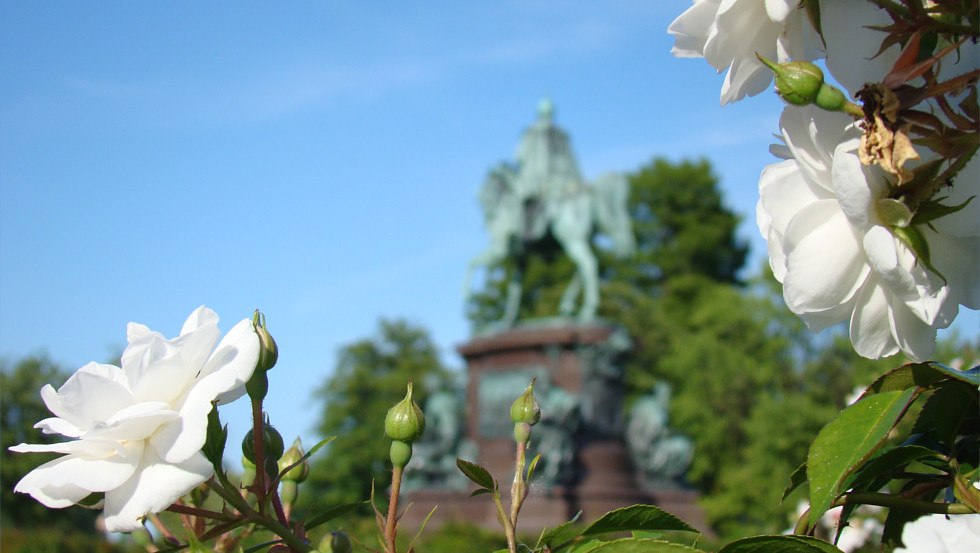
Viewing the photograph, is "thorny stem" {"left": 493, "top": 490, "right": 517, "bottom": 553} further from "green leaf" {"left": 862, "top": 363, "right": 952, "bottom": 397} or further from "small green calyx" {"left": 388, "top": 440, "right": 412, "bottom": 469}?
"green leaf" {"left": 862, "top": 363, "right": 952, "bottom": 397}

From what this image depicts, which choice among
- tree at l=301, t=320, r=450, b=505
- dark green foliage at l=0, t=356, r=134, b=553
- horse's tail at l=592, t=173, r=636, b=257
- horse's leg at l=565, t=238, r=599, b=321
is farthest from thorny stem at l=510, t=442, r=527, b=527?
tree at l=301, t=320, r=450, b=505

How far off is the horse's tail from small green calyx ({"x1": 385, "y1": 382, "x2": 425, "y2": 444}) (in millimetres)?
15189

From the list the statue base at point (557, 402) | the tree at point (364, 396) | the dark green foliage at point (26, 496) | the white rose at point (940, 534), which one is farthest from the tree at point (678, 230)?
the white rose at point (940, 534)

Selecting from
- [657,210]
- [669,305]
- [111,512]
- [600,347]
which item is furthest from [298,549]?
[657,210]

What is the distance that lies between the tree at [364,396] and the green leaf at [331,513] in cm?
2619

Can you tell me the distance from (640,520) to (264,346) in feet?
0.79

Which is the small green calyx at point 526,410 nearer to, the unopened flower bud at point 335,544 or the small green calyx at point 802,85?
the unopened flower bud at point 335,544

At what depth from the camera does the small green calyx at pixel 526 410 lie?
2.11ft

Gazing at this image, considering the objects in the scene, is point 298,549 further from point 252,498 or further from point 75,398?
point 252,498

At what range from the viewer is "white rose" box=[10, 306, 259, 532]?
527mm

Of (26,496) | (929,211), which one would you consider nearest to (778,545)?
(929,211)

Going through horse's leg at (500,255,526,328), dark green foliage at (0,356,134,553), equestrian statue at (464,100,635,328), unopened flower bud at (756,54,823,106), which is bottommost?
dark green foliage at (0,356,134,553)

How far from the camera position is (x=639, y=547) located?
52 centimetres

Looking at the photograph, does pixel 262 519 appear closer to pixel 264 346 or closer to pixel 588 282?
pixel 264 346
